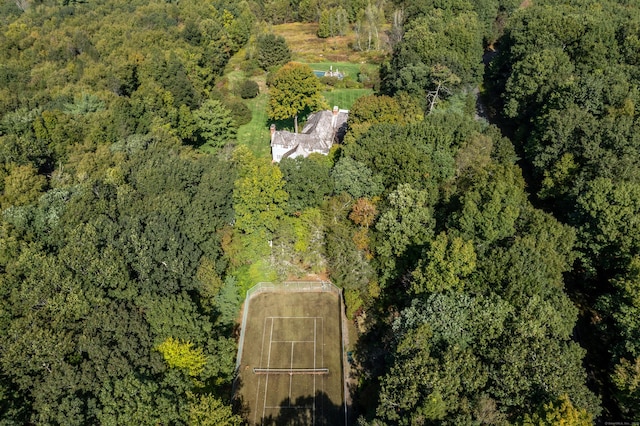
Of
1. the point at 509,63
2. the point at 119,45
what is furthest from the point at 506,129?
the point at 119,45

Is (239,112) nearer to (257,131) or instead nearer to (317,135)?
(257,131)

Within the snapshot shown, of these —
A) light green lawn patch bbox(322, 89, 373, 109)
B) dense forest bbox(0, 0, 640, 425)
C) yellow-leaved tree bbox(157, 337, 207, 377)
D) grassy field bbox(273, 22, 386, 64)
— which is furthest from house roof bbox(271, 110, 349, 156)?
grassy field bbox(273, 22, 386, 64)

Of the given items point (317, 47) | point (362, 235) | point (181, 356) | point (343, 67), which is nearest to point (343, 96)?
point (343, 67)

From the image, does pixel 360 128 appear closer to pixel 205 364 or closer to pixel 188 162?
pixel 188 162

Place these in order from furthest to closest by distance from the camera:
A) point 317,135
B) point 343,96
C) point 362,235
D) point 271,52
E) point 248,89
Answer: point 271,52, point 343,96, point 248,89, point 317,135, point 362,235

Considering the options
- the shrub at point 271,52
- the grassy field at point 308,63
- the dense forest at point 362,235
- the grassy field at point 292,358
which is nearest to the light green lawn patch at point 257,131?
the grassy field at point 308,63

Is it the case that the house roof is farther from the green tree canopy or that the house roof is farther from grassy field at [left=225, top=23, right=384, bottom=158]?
grassy field at [left=225, top=23, right=384, bottom=158]
